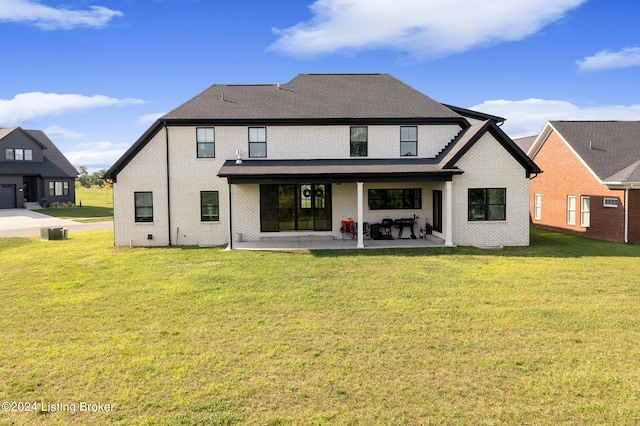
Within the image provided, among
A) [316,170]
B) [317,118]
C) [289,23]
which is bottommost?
[316,170]

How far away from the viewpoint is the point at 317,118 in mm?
20250

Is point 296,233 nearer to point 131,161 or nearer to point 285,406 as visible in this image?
point 131,161

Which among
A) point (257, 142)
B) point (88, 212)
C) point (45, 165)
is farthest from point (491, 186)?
point (45, 165)

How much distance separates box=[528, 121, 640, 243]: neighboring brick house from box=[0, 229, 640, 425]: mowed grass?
8.00 metres

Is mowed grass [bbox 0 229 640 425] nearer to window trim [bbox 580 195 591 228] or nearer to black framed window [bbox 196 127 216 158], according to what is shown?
black framed window [bbox 196 127 216 158]

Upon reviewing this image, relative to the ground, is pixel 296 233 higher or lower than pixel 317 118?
lower

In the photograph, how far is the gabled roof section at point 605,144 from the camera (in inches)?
844

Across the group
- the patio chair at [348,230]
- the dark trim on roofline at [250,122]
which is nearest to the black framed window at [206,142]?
the dark trim on roofline at [250,122]

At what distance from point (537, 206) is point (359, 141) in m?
15.0

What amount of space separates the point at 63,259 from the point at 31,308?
7157mm

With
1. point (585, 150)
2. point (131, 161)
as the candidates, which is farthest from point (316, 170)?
point (585, 150)

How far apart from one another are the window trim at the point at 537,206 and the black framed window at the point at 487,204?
1091 cm

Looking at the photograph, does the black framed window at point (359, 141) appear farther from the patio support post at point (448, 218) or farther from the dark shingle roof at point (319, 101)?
the patio support post at point (448, 218)

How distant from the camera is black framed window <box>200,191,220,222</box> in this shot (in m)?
20.1
